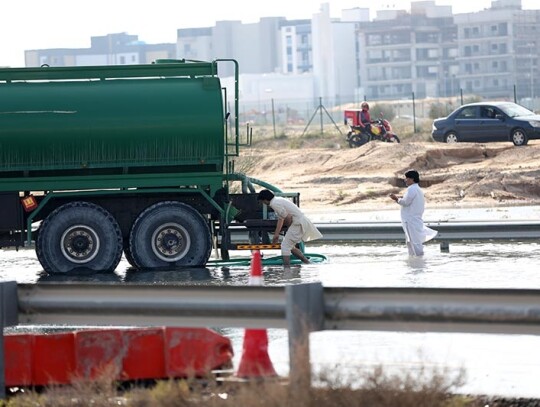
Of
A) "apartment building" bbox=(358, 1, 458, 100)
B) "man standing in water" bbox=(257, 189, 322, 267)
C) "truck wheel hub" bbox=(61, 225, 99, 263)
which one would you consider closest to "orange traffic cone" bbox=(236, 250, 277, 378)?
"man standing in water" bbox=(257, 189, 322, 267)

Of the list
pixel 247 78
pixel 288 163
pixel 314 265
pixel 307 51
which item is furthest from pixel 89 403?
pixel 307 51

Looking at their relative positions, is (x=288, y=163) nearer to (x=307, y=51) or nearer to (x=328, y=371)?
(x=328, y=371)

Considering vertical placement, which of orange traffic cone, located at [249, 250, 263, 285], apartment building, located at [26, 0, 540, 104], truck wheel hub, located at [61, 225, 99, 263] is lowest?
truck wheel hub, located at [61, 225, 99, 263]

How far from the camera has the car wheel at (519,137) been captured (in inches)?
1724

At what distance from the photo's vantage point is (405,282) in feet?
55.9

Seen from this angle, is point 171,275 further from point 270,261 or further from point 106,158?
point 106,158

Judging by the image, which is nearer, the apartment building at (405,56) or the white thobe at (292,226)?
the white thobe at (292,226)

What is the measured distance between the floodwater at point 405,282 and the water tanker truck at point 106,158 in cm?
45

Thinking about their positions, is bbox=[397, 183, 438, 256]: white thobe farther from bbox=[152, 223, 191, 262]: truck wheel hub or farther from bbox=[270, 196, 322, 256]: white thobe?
bbox=[152, 223, 191, 262]: truck wheel hub

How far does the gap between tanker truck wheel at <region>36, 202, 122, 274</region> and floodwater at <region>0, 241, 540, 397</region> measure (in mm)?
229

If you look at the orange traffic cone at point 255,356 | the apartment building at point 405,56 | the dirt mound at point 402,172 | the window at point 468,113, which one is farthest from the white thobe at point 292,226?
the apartment building at point 405,56

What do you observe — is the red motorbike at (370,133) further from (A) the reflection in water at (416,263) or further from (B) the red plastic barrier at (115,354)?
(B) the red plastic barrier at (115,354)

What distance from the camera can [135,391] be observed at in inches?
343

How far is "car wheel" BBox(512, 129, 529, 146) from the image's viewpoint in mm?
43781
